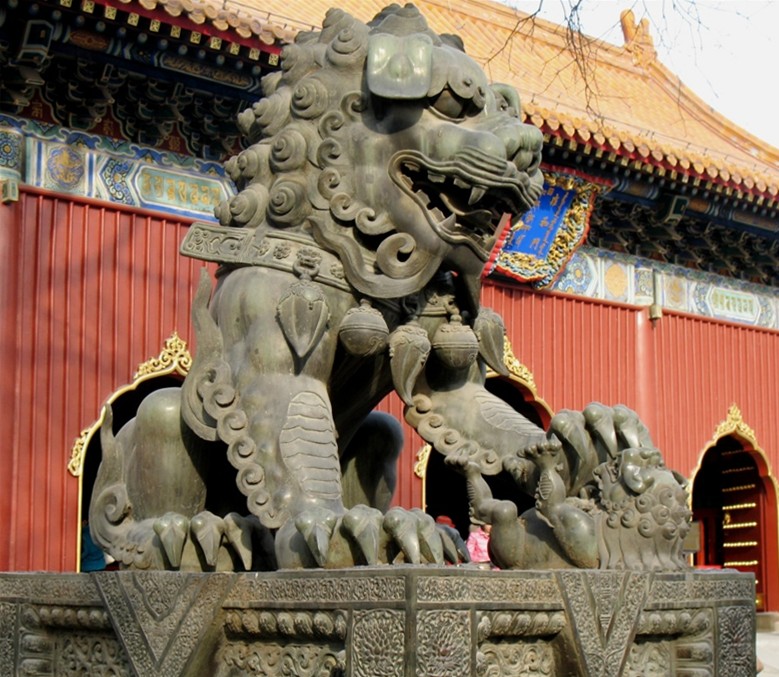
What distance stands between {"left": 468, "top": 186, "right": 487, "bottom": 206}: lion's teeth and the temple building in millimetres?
2884

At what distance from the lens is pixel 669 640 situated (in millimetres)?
3688

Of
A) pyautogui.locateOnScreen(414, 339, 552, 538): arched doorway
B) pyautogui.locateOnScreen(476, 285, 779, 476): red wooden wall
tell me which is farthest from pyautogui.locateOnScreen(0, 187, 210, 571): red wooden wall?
pyautogui.locateOnScreen(476, 285, 779, 476): red wooden wall

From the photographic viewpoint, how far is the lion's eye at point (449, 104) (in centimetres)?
400

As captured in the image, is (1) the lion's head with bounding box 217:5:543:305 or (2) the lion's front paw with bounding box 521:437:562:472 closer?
(2) the lion's front paw with bounding box 521:437:562:472

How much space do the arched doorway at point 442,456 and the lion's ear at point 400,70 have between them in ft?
15.6

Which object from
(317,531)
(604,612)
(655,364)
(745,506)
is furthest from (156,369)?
(745,506)

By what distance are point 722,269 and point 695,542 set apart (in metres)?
6.57

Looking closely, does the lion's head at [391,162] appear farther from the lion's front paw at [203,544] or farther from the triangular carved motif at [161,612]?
the triangular carved motif at [161,612]

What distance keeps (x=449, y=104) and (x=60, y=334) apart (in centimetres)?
739

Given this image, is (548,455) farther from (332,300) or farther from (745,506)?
(745,506)

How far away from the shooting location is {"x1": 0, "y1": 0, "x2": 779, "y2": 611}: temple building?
35.2 ft

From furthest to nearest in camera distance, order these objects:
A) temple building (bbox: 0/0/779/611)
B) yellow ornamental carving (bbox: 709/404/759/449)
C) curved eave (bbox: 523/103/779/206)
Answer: yellow ornamental carving (bbox: 709/404/759/449) → curved eave (bbox: 523/103/779/206) → temple building (bbox: 0/0/779/611)

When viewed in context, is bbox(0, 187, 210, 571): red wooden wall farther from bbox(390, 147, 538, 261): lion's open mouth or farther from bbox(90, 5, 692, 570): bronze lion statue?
bbox(390, 147, 538, 261): lion's open mouth

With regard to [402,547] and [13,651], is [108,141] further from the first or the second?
[402,547]
